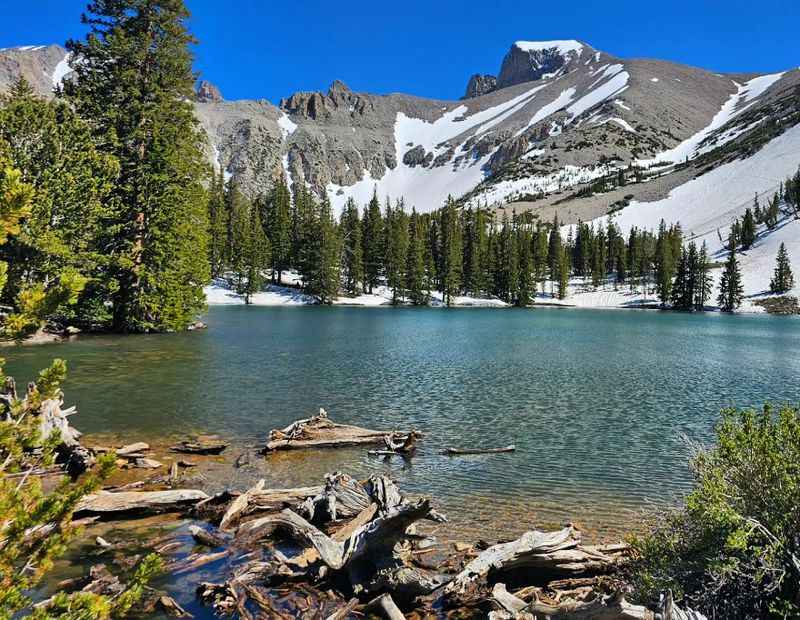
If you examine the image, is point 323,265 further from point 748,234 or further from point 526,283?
point 748,234

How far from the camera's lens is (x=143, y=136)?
41.9 meters

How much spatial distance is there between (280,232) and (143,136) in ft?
265

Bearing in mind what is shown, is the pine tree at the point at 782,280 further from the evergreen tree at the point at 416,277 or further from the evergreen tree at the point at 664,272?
the evergreen tree at the point at 416,277

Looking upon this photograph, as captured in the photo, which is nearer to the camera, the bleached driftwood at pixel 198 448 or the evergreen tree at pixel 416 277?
the bleached driftwood at pixel 198 448

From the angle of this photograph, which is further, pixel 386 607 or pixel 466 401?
pixel 466 401

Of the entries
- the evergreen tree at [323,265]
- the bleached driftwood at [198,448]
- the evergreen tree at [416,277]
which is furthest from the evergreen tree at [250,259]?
the bleached driftwood at [198,448]

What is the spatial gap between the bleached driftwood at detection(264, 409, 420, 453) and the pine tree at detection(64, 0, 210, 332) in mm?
29271

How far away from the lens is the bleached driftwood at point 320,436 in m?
16.4

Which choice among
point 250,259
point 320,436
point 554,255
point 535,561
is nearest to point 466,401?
point 320,436

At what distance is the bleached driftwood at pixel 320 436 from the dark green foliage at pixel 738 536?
10.6 m

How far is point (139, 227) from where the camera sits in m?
42.0

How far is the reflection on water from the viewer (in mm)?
13899

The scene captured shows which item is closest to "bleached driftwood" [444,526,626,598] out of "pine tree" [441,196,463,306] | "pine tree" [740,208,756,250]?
"pine tree" [441,196,463,306]

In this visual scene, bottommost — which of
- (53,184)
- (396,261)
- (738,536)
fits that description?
(738,536)
